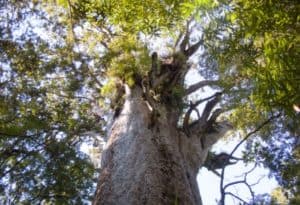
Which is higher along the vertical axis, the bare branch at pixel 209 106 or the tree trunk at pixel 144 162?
the bare branch at pixel 209 106

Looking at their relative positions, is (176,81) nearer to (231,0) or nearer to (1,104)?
(1,104)

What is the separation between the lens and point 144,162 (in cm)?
398

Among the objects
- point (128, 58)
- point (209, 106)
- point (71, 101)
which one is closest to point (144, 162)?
point (128, 58)

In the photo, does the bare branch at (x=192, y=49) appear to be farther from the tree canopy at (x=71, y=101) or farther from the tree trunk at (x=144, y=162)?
the tree trunk at (x=144, y=162)

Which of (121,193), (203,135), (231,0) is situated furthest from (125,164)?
(203,135)

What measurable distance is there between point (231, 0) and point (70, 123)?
537 centimetres

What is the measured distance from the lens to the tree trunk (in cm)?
351

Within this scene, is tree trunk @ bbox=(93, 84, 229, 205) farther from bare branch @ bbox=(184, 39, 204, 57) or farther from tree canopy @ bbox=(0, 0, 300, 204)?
bare branch @ bbox=(184, 39, 204, 57)

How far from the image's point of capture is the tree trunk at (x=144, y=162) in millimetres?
3510

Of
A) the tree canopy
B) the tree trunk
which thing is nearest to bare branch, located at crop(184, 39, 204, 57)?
the tree canopy

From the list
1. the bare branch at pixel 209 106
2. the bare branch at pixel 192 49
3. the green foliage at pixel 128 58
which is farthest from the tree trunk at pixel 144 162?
the bare branch at pixel 192 49

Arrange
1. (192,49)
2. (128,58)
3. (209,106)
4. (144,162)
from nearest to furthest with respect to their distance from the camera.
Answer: (144,162) < (128,58) < (209,106) < (192,49)

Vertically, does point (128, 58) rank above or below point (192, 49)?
below

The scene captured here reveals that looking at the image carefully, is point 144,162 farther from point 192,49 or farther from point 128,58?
point 192,49
